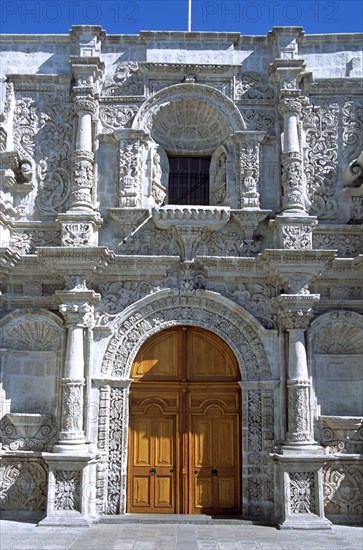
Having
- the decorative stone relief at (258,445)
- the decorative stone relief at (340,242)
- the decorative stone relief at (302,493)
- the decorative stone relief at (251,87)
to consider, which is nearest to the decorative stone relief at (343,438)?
the decorative stone relief at (302,493)

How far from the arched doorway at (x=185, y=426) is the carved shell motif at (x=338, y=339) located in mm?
1553

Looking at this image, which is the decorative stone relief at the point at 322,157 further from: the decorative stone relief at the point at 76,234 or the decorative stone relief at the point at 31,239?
the decorative stone relief at the point at 31,239

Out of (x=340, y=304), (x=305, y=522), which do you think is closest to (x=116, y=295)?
(x=340, y=304)

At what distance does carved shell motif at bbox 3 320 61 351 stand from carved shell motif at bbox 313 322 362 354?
4582 mm

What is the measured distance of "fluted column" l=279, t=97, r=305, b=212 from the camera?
1181cm

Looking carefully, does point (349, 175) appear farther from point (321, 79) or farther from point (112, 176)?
point (112, 176)

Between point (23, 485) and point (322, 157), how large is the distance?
7866mm

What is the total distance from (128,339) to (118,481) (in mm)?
2375

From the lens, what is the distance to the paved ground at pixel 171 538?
A: 30.2 feet

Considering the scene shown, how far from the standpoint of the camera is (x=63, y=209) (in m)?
12.2

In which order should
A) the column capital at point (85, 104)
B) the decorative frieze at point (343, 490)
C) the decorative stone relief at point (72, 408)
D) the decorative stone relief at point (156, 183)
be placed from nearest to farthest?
the decorative stone relief at point (72, 408) < the decorative frieze at point (343, 490) < the column capital at point (85, 104) < the decorative stone relief at point (156, 183)

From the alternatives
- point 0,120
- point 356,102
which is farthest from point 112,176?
point 356,102

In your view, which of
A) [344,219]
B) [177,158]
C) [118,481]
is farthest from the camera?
[177,158]

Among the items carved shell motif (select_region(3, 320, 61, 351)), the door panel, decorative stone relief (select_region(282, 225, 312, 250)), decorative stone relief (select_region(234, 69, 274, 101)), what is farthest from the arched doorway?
decorative stone relief (select_region(234, 69, 274, 101))
